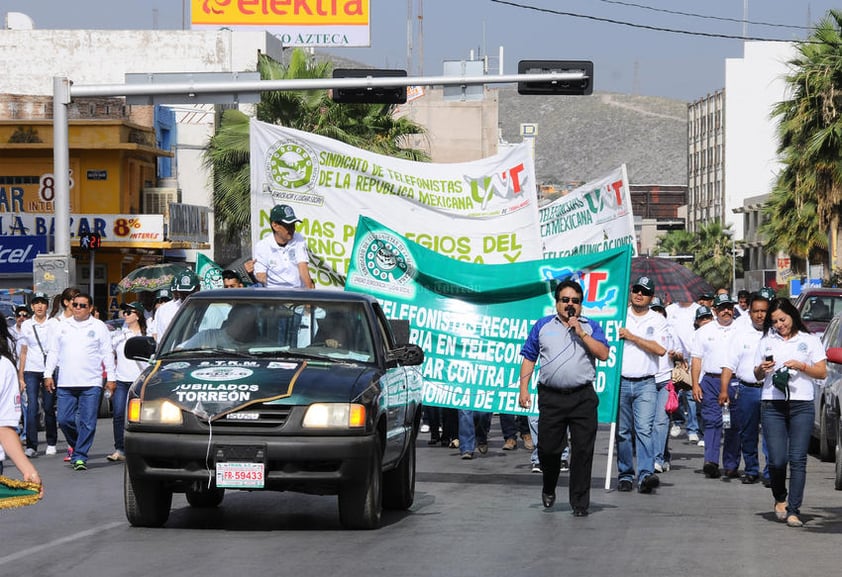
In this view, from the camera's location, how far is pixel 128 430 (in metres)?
10.7

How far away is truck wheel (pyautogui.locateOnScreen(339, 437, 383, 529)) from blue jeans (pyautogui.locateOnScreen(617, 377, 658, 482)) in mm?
3959

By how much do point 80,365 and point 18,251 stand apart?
102ft

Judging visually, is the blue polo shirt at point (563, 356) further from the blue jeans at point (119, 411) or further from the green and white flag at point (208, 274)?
the green and white flag at point (208, 274)

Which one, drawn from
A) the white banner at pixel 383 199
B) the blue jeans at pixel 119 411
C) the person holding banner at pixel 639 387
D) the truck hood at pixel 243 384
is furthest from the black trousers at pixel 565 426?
the blue jeans at pixel 119 411

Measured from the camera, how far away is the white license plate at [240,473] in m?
10.4

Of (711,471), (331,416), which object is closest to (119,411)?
(711,471)

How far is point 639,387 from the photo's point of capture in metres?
14.5

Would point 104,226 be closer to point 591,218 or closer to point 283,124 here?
point 283,124

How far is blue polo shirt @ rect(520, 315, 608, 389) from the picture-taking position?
1245 centimetres

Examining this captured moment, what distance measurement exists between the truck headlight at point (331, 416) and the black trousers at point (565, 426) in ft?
7.94

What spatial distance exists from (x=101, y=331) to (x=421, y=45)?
82.1m

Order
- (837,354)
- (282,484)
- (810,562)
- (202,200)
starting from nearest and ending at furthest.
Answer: (810,562)
(282,484)
(837,354)
(202,200)

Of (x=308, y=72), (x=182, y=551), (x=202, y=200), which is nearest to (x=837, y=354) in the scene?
(x=182, y=551)

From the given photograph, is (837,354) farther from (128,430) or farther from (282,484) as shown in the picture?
(128,430)
